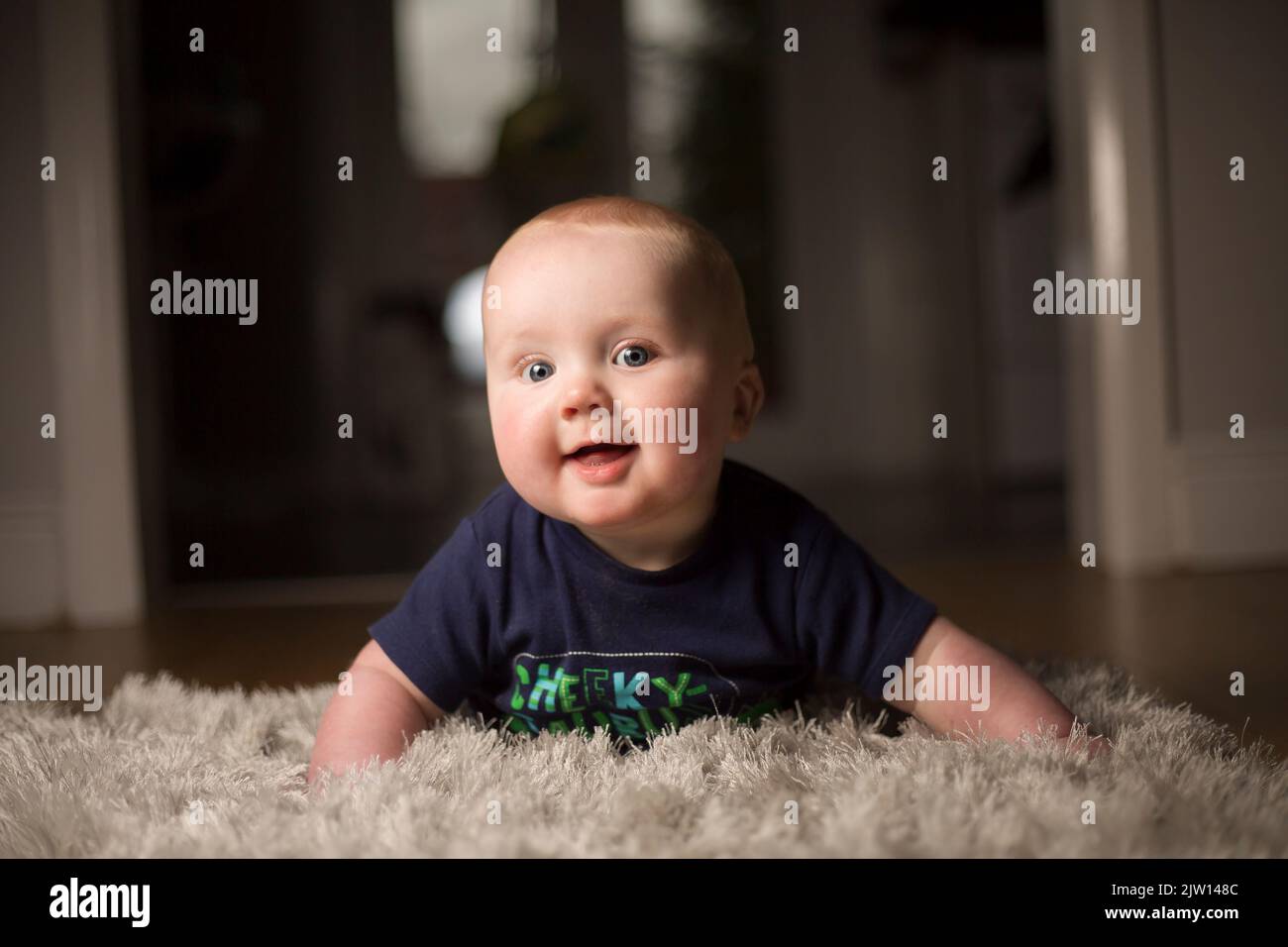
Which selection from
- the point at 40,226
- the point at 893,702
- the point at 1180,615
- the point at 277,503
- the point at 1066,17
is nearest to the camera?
the point at 893,702

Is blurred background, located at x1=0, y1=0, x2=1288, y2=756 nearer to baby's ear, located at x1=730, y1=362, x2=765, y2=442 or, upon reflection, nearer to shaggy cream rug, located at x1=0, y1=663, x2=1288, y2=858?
shaggy cream rug, located at x1=0, y1=663, x2=1288, y2=858

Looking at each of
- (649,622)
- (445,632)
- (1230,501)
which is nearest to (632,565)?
(649,622)

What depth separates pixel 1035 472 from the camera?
12.4ft

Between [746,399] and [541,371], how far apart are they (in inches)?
6.6

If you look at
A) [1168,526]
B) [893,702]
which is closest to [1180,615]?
[1168,526]

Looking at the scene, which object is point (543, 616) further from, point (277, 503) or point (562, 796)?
point (277, 503)

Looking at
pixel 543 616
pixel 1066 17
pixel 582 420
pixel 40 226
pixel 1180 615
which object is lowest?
pixel 1180 615

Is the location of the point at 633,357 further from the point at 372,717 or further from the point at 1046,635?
the point at 1046,635

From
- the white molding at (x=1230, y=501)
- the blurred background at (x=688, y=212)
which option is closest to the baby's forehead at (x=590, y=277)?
the blurred background at (x=688, y=212)

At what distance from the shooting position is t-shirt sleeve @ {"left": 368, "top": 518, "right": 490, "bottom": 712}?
0.87 meters

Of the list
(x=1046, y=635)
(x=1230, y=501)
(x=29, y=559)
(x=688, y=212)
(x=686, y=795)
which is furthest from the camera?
(x=688, y=212)

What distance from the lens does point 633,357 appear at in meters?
0.77
